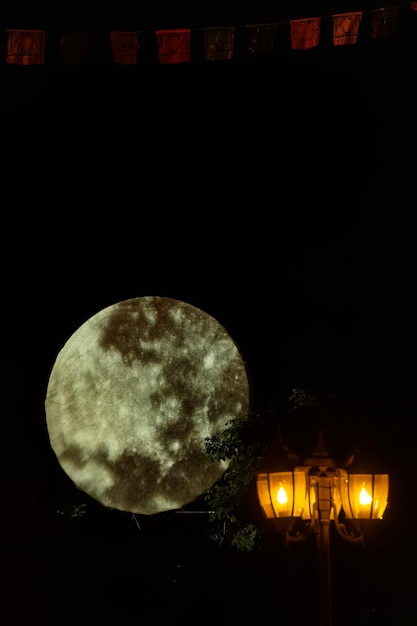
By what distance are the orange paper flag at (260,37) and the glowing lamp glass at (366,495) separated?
515 centimetres

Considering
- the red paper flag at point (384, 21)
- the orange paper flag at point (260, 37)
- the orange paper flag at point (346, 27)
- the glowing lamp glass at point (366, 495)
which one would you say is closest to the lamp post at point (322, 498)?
the glowing lamp glass at point (366, 495)

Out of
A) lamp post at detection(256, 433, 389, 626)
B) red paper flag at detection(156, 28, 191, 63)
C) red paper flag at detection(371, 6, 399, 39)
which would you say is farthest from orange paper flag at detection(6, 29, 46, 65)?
lamp post at detection(256, 433, 389, 626)

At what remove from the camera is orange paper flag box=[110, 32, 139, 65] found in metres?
9.53

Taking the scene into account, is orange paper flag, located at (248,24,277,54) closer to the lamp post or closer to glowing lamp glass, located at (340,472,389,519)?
the lamp post

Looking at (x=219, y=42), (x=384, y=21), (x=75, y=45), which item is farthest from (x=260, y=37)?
(x=75, y=45)

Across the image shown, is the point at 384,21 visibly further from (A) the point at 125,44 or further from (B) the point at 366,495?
(B) the point at 366,495

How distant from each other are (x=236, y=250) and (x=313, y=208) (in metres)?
1.16

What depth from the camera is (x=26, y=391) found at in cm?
1018

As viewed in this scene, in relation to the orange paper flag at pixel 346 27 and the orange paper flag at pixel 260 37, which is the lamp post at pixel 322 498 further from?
the orange paper flag at pixel 260 37

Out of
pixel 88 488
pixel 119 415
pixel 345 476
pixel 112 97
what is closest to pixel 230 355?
pixel 119 415

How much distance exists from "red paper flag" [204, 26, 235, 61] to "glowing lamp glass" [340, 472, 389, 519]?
17.0ft

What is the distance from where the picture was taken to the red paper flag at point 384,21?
8.66 metres

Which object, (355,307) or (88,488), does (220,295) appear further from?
(88,488)

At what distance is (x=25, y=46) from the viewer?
931 centimetres
